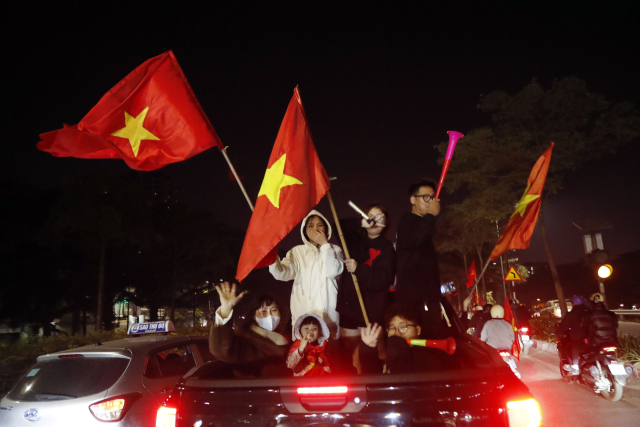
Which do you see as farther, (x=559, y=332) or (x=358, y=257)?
(x=559, y=332)

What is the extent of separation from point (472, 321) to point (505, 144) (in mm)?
7372

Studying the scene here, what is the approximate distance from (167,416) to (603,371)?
7178 millimetres

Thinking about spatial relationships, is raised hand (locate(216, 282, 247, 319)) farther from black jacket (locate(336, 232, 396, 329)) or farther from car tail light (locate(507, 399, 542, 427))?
car tail light (locate(507, 399, 542, 427))

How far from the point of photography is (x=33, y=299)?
28.7 m

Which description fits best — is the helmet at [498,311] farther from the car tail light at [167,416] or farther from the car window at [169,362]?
the car tail light at [167,416]

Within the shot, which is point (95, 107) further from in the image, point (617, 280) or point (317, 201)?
point (617, 280)

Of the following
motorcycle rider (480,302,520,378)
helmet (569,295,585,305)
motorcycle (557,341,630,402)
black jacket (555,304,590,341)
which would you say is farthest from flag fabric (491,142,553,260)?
motorcycle (557,341,630,402)

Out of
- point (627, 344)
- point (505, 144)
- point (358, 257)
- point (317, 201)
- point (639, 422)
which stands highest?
point (505, 144)

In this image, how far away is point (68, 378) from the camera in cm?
495

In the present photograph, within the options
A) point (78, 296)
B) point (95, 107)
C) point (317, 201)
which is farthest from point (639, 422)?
point (78, 296)

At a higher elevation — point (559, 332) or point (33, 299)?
point (33, 299)

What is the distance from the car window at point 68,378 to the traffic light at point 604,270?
32.3 feet

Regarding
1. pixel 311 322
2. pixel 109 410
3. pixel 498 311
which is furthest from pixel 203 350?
pixel 498 311

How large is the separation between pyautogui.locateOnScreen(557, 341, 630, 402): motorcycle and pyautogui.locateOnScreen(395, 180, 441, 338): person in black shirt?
5.05 m
